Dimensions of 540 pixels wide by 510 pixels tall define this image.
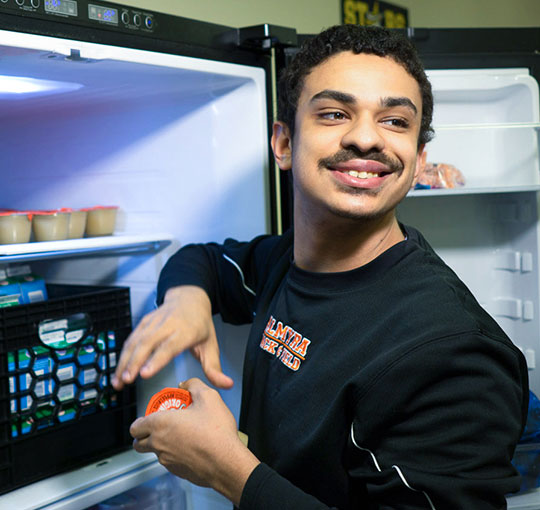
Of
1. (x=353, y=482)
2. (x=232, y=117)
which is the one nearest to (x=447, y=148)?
(x=232, y=117)

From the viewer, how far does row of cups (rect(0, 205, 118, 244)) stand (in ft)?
4.09

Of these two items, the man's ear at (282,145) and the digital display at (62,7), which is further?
the man's ear at (282,145)

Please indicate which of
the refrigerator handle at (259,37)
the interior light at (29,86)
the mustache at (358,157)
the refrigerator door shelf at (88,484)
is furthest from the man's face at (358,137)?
the refrigerator door shelf at (88,484)

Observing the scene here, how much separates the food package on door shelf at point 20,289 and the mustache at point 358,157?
731 mm

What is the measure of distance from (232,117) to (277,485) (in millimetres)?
832

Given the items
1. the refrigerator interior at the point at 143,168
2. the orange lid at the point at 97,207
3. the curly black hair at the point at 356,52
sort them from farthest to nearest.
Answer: the orange lid at the point at 97,207 → the refrigerator interior at the point at 143,168 → the curly black hair at the point at 356,52

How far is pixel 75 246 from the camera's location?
124 centimetres

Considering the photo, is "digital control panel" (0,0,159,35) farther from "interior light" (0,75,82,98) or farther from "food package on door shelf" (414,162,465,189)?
"food package on door shelf" (414,162,465,189)

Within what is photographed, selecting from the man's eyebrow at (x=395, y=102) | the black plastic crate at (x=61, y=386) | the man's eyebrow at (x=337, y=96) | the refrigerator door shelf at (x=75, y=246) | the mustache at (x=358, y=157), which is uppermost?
the man's eyebrow at (x=337, y=96)

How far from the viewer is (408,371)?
2.77 feet

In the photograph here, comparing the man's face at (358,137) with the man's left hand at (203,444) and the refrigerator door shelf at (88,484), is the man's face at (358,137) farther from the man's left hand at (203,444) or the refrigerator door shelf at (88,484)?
the refrigerator door shelf at (88,484)

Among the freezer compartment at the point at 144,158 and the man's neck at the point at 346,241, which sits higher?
the freezer compartment at the point at 144,158

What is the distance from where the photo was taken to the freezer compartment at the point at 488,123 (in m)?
1.44

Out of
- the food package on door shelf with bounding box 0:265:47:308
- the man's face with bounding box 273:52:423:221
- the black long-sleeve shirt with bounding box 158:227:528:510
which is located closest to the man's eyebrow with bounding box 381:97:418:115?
the man's face with bounding box 273:52:423:221
